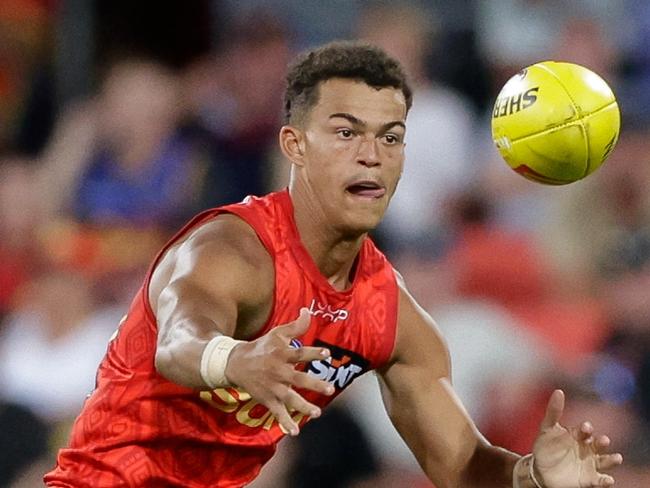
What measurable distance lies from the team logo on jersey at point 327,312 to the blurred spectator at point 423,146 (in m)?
2.90

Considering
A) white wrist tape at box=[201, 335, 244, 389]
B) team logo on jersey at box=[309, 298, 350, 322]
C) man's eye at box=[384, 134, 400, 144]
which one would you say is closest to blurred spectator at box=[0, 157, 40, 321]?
team logo on jersey at box=[309, 298, 350, 322]

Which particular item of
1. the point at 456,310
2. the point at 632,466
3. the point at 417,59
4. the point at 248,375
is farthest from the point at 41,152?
the point at 248,375

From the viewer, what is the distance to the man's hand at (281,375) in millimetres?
3482

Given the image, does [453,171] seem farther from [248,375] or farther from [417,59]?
[248,375]

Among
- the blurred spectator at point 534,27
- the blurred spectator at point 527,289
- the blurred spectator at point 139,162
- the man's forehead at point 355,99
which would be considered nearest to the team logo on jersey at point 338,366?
the man's forehead at point 355,99

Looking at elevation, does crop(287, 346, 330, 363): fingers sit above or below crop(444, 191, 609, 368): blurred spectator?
above

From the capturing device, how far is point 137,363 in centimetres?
473

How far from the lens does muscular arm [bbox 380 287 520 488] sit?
5.07 m

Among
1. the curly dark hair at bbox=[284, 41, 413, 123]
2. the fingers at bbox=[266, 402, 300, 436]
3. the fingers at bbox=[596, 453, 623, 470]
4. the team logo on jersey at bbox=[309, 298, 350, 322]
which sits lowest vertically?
the fingers at bbox=[596, 453, 623, 470]

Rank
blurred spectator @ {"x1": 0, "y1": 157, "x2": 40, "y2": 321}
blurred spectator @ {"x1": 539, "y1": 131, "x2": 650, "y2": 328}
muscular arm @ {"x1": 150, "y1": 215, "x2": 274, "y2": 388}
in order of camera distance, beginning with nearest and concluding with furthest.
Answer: muscular arm @ {"x1": 150, "y1": 215, "x2": 274, "y2": 388}, blurred spectator @ {"x1": 539, "y1": 131, "x2": 650, "y2": 328}, blurred spectator @ {"x1": 0, "y1": 157, "x2": 40, "y2": 321}

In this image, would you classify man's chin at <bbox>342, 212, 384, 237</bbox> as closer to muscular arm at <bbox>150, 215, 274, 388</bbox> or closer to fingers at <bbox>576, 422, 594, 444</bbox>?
muscular arm at <bbox>150, 215, 274, 388</bbox>

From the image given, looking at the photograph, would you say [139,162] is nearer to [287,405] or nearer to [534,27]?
[534,27]

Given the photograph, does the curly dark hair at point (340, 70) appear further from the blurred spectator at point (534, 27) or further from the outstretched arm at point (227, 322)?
the blurred spectator at point (534, 27)

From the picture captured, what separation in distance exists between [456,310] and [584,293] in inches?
27.2
